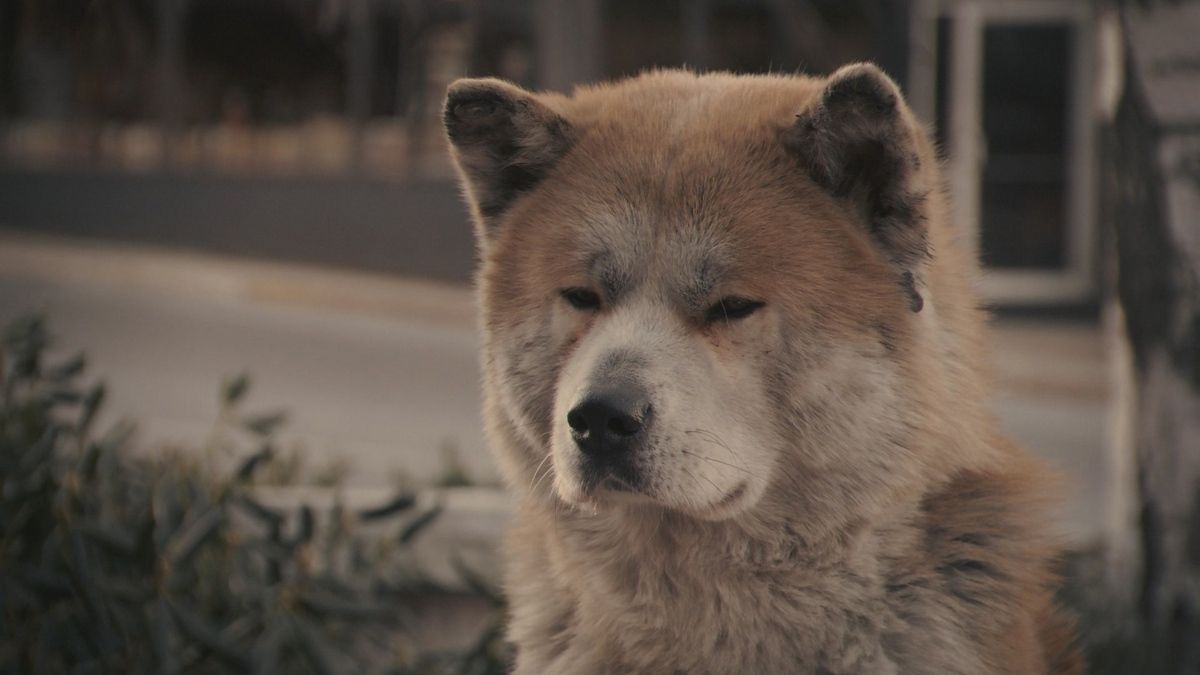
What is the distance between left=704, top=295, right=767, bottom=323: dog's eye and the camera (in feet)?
9.29

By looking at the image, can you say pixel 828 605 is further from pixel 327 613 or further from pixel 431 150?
pixel 431 150

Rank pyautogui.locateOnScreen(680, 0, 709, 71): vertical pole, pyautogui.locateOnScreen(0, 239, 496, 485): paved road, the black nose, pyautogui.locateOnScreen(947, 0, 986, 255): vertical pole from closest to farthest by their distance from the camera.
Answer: the black nose
pyautogui.locateOnScreen(0, 239, 496, 485): paved road
pyautogui.locateOnScreen(947, 0, 986, 255): vertical pole
pyautogui.locateOnScreen(680, 0, 709, 71): vertical pole

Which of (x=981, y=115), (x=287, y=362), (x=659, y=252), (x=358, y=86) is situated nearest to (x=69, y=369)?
(x=659, y=252)

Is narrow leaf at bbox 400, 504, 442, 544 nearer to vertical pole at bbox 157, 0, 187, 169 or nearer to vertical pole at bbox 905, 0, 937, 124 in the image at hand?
vertical pole at bbox 905, 0, 937, 124

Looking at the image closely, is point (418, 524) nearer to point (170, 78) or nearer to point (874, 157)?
point (874, 157)

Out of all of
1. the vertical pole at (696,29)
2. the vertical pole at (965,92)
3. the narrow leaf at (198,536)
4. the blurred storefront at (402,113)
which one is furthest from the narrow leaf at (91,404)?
the vertical pole at (696,29)

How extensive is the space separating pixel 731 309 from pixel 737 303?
0.06ft

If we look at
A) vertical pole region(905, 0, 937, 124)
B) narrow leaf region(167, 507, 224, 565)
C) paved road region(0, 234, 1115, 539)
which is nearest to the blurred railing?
vertical pole region(905, 0, 937, 124)

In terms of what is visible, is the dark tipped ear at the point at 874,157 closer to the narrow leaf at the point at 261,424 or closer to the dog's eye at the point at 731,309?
the dog's eye at the point at 731,309

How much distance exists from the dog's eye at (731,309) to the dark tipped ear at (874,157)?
29 centimetres

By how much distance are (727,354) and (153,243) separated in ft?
59.7

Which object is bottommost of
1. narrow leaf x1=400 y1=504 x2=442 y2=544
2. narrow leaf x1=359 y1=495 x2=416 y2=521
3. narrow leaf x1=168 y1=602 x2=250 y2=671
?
narrow leaf x1=168 y1=602 x2=250 y2=671

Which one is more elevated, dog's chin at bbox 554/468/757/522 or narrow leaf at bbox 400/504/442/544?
dog's chin at bbox 554/468/757/522

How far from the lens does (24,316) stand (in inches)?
177
